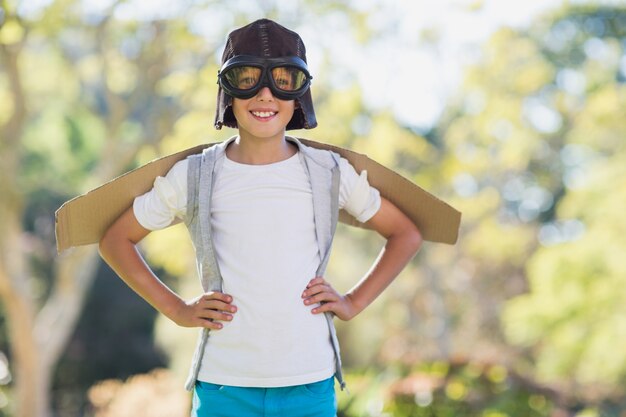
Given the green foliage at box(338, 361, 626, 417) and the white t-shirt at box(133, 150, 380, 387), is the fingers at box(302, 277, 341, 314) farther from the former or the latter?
the green foliage at box(338, 361, 626, 417)

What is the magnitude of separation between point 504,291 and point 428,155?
6.27 meters

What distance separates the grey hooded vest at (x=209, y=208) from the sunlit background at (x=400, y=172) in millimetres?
2434

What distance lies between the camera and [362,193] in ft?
8.34

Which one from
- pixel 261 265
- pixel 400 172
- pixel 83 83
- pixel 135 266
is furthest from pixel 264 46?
pixel 400 172

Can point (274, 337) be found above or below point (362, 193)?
below

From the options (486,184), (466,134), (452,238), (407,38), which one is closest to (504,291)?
(486,184)

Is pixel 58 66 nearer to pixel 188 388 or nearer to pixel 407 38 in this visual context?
pixel 407 38

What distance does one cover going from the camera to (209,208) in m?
2.41

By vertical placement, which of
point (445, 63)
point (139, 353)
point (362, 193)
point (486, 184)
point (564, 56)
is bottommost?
point (139, 353)

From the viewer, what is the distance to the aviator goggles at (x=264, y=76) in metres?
2.37

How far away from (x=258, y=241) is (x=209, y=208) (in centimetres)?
14

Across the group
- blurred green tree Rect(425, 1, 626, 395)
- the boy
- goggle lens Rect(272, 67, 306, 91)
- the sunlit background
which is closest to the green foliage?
the sunlit background

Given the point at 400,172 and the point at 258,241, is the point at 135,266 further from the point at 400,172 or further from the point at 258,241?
the point at 400,172

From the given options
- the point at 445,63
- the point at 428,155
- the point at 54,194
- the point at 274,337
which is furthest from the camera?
the point at 54,194
